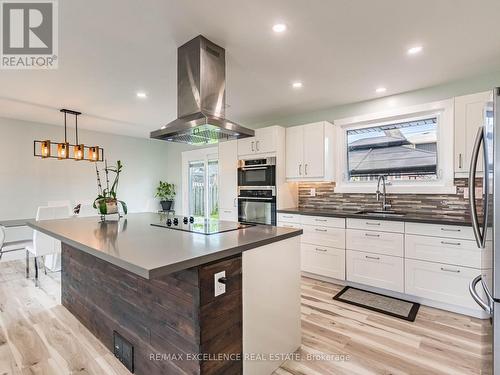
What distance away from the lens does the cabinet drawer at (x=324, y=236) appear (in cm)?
322

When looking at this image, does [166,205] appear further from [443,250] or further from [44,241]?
[443,250]

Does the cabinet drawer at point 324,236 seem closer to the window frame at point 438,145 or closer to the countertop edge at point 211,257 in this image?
the window frame at point 438,145

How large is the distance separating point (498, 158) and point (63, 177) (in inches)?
246

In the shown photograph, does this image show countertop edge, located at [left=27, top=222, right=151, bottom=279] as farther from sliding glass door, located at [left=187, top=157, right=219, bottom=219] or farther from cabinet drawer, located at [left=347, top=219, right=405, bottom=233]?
sliding glass door, located at [left=187, top=157, right=219, bottom=219]

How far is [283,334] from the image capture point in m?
1.85

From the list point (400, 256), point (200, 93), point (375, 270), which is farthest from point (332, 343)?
Result: point (200, 93)

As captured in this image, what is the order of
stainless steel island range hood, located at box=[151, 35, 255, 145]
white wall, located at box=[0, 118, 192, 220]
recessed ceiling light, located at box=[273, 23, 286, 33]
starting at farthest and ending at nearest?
white wall, located at box=[0, 118, 192, 220]
stainless steel island range hood, located at box=[151, 35, 255, 145]
recessed ceiling light, located at box=[273, 23, 286, 33]

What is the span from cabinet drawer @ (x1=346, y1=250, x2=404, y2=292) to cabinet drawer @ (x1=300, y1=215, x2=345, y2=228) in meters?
0.35

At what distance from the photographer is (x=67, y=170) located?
202 inches

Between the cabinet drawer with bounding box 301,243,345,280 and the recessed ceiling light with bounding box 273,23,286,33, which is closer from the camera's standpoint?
the recessed ceiling light with bounding box 273,23,286,33

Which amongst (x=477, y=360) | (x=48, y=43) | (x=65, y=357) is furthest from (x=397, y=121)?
(x=65, y=357)

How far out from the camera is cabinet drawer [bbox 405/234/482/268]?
95.0 inches

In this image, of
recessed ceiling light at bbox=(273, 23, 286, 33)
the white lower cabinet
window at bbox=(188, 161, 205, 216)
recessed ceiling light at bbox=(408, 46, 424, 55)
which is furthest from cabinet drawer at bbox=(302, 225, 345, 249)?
window at bbox=(188, 161, 205, 216)

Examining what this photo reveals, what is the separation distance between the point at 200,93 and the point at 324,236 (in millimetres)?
2358
